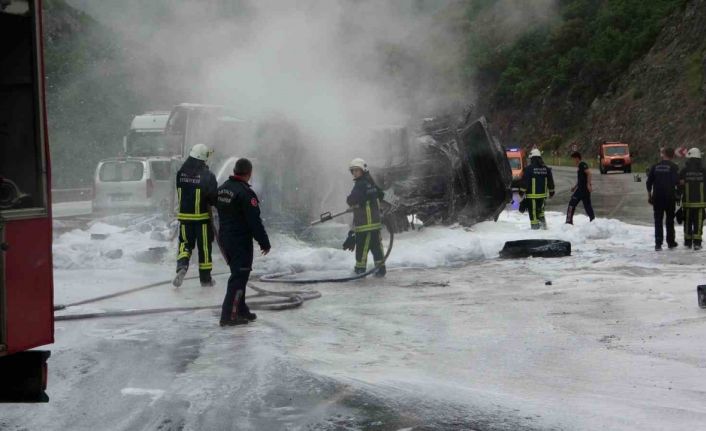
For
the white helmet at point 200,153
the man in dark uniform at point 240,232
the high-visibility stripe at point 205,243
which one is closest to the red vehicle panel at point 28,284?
the man in dark uniform at point 240,232

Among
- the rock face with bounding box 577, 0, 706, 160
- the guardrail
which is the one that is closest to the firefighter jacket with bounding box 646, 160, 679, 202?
the guardrail

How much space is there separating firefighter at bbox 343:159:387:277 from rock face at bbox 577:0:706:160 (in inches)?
1599

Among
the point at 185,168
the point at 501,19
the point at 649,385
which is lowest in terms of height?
the point at 649,385

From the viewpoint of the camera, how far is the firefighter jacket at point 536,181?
17719mm

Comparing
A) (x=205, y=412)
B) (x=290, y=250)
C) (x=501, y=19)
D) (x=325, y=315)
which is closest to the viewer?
(x=205, y=412)

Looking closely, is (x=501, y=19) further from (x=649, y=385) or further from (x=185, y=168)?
(x=649, y=385)

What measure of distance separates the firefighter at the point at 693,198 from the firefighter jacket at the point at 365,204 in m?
5.27

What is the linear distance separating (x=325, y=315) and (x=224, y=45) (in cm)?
1194

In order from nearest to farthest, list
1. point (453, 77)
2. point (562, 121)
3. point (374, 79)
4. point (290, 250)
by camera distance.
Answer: point (290, 250)
point (374, 79)
point (453, 77)
point (562, 121)

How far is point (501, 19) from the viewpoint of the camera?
42.7m

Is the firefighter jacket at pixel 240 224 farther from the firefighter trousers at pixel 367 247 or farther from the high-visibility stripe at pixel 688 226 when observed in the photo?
the high-visibility stripe at pixel 688 226

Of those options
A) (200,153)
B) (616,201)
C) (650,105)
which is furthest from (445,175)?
(650,105)

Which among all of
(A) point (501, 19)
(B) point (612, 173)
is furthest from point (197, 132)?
(B) point (612, 173)

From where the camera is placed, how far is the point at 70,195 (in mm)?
35594
